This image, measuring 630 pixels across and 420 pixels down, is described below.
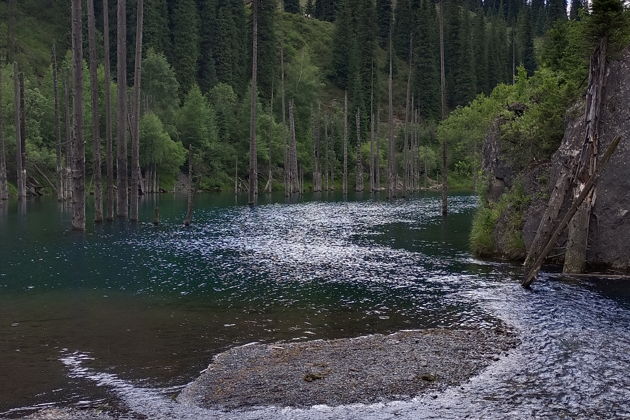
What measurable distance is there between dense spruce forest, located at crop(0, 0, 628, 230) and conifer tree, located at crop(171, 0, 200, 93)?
272mm

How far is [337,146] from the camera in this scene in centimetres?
11781

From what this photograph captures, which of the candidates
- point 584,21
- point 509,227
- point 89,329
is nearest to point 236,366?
point 89,329

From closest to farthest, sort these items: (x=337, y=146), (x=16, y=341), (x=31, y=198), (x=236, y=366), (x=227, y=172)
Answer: (x=236, y=366) < (x=16, y=341) < (x=31, y=198) < (x=227, y=172) < (x=337, y=146)

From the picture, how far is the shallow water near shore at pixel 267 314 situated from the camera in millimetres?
10766

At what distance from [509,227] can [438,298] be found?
9410 millimetres

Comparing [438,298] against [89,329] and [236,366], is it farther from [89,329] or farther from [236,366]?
[89,329]

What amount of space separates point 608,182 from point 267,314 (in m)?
14.9

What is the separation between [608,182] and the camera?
22688 mm

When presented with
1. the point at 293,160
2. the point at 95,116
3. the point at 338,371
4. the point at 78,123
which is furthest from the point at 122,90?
the point at 293,160

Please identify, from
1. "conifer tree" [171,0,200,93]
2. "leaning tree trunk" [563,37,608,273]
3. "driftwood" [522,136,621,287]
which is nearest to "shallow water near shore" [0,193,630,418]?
"driftwood" [522,136,621,287]

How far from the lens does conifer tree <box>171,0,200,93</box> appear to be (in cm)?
10912

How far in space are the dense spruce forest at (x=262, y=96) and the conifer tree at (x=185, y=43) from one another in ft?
0.89

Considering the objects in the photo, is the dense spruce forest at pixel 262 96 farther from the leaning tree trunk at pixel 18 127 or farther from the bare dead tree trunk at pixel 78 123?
the leaning tree trunk at pixel 18 127

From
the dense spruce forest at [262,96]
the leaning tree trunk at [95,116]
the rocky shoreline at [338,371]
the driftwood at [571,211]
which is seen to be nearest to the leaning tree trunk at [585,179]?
the driftwood at [571,211]
